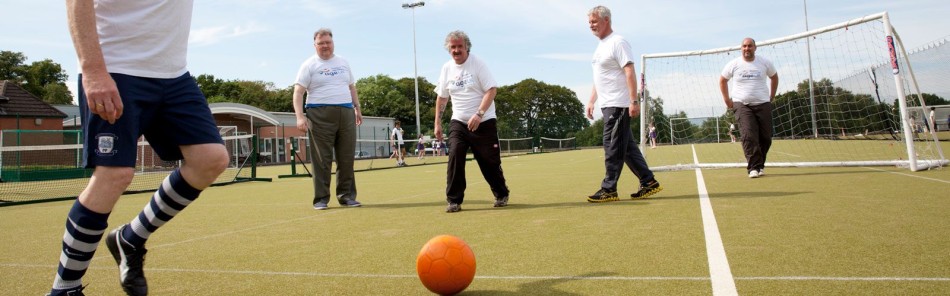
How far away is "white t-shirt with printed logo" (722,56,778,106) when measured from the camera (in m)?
8.67

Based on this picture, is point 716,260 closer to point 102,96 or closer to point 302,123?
point 102,96

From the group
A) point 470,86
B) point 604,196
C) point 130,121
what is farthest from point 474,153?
point 130,121

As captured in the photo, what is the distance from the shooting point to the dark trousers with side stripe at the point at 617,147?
6.39 metres

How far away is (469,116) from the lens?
20.7 ft

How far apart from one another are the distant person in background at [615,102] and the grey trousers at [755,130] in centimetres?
280

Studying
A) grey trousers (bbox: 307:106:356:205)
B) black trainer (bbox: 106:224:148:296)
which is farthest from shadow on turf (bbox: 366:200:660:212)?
black trainer (bbox: 106:224:148:296)

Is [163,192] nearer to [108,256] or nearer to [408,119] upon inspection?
[108,256]

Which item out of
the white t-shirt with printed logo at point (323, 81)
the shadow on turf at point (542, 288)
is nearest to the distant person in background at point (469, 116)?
the white t-shirt with printed logo at point (323, 81)

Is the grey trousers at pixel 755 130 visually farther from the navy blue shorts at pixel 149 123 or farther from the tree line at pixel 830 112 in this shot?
the navy blue shorts at pixel 149 123

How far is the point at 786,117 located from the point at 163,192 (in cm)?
1516

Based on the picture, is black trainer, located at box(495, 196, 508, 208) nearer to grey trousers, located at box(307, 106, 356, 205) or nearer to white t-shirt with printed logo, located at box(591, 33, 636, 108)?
white t-shirt with printed logo, located at box(591, 33, 636, 108)

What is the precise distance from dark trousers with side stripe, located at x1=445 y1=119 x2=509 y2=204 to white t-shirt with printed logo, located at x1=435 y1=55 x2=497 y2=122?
114 mm

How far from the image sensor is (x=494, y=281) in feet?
9.61

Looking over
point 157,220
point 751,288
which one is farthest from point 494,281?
point 157,220
